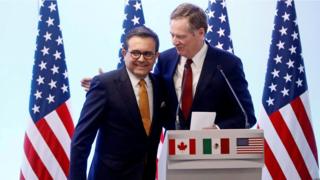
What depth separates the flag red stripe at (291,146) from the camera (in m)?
3.87

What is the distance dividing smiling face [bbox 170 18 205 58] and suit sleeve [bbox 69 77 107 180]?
486 mm

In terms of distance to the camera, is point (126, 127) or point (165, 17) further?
point (165, 17)

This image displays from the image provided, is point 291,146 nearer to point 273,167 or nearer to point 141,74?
point 273,167

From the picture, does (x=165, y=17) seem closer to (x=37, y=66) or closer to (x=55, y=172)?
(x=37, y=66)

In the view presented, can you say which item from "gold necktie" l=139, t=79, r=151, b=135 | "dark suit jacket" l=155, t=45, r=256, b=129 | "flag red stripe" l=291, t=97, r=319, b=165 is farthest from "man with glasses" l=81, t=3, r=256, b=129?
"flag red stripe" l=291, t=97, r=319, b=165

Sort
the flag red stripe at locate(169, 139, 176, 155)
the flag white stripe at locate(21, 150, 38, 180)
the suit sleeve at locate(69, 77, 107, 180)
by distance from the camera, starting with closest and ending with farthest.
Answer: the flag red stripe at locate(169, 139, 176, 155)
the suit sleeve at locate(69, 77, 107, 180)
the flag white stripe at locate(21, 150, 38, 180)

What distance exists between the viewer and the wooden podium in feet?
5.80

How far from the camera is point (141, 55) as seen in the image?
2.24 m

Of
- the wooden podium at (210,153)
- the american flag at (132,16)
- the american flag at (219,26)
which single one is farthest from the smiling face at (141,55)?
the american flag at (219,26)

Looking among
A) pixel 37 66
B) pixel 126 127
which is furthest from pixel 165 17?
pixel 126 127

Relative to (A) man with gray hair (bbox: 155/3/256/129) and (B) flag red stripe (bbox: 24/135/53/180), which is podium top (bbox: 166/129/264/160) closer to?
(A) man with gray hair (bbox: 155/3/256/129)

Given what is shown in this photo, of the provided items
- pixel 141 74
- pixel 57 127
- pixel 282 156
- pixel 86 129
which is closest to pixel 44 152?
pixel 57 127

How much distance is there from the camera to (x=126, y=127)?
224cm

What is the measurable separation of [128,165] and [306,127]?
2.14 metres
